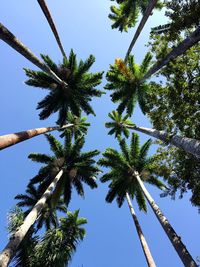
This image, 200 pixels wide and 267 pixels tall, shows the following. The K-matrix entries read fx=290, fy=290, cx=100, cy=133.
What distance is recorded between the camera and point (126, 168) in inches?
1044

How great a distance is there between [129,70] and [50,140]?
962cm

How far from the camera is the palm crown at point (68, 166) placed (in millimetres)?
26797

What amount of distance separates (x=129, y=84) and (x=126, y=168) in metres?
7.67

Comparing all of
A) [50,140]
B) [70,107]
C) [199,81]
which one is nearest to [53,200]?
[50,140]

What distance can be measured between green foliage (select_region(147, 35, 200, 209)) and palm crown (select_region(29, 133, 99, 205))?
1127 cm

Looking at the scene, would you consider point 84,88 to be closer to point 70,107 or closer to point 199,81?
point 70,107

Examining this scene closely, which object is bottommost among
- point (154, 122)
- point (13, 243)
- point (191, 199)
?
point (13, 243)

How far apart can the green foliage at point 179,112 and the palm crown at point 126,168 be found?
8.95 metres

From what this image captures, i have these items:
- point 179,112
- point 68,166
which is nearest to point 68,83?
point 68,166

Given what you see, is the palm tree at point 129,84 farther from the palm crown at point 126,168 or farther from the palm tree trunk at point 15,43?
the palm tree trunk at point 15,43

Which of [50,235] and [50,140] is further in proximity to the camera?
[50,140]

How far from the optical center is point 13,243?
501 inches

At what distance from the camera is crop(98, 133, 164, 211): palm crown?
2631cm

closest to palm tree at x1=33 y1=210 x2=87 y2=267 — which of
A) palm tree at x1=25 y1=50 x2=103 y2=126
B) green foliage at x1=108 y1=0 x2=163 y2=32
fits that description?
palm tree at x1=25 y1=50 x2=103 y2=126
